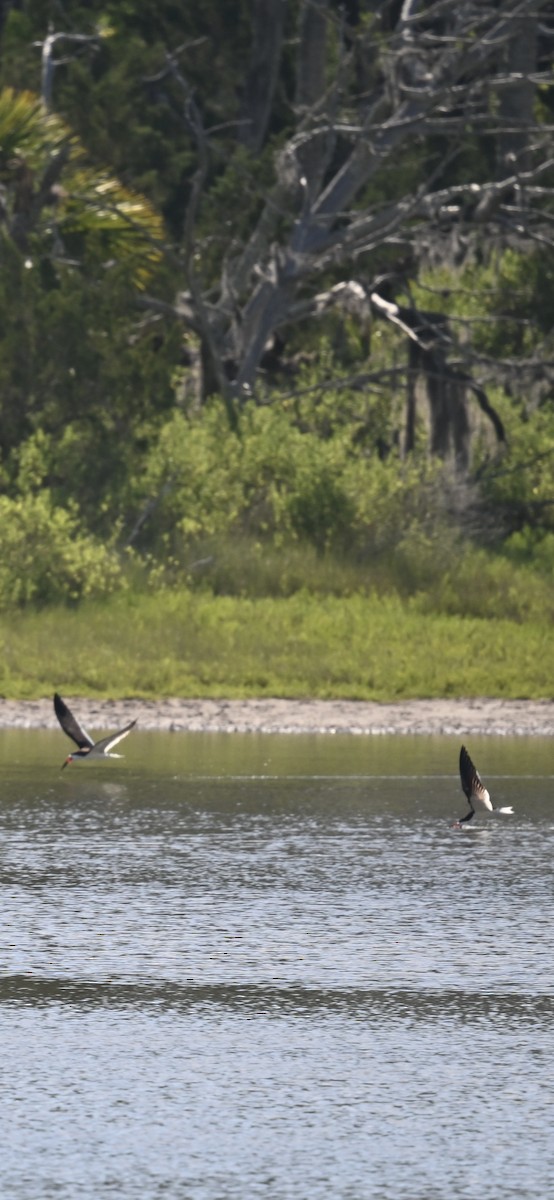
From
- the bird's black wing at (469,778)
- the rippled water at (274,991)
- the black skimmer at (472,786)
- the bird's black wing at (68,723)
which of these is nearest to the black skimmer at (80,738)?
the bird's black wing at (68,723)

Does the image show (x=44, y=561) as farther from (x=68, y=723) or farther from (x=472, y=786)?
(x=472, y=786)

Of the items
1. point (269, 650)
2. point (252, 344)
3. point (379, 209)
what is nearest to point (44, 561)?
point (269, 650)

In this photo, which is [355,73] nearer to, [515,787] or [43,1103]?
[515,787]

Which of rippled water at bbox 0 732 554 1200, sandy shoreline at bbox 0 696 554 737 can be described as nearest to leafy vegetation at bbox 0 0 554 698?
sandy shoreline at bbox 0 696 554 737

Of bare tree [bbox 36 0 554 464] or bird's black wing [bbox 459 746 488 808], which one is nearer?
bird's black wing [bbox 459 746 488 808]

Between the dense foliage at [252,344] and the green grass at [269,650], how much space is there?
2.69 ft

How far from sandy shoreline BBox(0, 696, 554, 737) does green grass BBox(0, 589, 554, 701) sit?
1.50 ft

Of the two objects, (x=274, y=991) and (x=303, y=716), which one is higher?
(x=274, y=991)

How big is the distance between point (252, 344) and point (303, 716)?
37.1 ft

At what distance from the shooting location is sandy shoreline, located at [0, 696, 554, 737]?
1973cm

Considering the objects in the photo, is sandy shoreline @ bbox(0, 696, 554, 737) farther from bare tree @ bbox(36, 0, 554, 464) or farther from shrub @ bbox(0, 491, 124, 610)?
bare tree @ bbox(36, 0, 554, 464)

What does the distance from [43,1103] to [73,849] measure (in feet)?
18.6

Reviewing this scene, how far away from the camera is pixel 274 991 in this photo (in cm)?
909

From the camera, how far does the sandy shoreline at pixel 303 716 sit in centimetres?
1973
